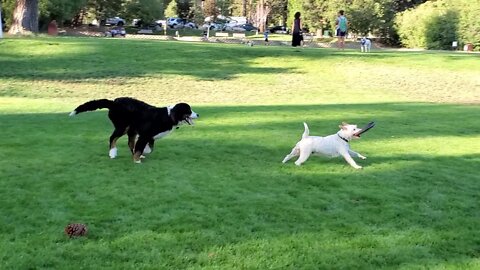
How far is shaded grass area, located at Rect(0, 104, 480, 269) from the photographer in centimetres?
471

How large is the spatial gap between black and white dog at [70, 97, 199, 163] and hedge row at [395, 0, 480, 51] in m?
36.8

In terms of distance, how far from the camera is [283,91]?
2048 centimetres

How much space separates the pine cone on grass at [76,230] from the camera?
16.3ft

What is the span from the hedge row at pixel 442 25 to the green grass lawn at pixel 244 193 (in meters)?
27.3

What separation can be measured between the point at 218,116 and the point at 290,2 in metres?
61.3

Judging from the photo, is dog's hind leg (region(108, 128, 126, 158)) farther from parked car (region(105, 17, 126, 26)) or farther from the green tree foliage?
the green tree foliage

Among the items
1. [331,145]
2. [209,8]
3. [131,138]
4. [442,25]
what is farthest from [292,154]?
[209,8]

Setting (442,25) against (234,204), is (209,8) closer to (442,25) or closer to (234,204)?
(442,25)

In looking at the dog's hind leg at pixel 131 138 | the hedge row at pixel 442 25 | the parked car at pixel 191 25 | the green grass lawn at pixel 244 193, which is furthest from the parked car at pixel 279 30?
the dog's hind leg at pixel 131 138

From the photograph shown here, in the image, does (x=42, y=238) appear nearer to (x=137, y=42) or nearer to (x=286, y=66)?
(x=286, y=66)

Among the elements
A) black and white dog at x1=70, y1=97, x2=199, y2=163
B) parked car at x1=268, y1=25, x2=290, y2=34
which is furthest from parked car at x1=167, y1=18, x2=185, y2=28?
black and white dog at x1=70, y1=97, x2=199, y2=163

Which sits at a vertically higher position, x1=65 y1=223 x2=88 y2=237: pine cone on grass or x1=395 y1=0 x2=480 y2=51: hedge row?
x1=395 y1=0 x2=480 y2=51: hedge row

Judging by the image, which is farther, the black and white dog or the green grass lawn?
the black and white dog

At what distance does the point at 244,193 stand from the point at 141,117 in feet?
7.19
